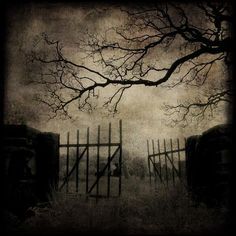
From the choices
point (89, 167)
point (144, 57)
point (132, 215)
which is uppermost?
point (144, 57)

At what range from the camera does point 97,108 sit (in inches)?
186

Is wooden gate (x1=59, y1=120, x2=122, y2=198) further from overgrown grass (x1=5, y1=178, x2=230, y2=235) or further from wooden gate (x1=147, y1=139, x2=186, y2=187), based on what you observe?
wooden gate (x1=147, y1=139, x2=186, y2=187)

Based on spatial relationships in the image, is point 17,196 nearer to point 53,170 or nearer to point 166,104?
point 53,170

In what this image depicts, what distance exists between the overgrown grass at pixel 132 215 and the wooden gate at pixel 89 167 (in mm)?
134

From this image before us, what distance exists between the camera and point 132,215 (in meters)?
4.45

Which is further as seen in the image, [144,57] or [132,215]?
[144,57]

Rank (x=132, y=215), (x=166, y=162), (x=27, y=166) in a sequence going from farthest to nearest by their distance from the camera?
(x=166, y=162) → (x=27, y=166) → (x=132, y=215)

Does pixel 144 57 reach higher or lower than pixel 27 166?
higher

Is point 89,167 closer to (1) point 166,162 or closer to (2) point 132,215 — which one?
(2) point 132,215

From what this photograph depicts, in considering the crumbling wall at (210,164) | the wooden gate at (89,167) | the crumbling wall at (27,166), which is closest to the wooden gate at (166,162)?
the crumbling wall at (210,164)

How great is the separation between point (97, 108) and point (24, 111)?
90cm

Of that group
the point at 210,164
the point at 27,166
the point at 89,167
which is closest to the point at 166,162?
the point at 210,164

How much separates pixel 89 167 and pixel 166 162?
0.96m

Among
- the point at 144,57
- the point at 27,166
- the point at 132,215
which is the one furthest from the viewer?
the point at 144,57
